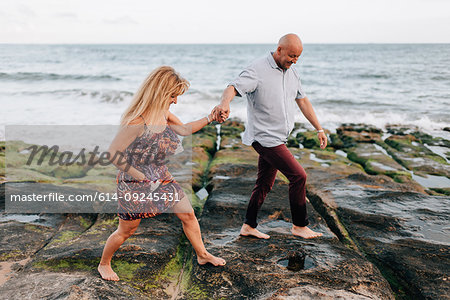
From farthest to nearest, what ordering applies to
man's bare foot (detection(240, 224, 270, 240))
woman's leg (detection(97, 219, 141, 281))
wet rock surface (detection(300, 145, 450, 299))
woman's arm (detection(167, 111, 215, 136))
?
1. man's bare foot (detection(240, 224, 270, 240))
2. wet rock surface (detection(300, 145, 450, 299))
3. woman's arm (detection(167, 111, 215, 136))
4. woman's leg (detection(97, 219, 141, 281))

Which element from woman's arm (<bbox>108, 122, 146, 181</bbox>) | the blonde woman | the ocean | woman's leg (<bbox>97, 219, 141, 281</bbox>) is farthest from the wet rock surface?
the ocean

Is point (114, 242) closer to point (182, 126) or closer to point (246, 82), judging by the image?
point (182, 126)

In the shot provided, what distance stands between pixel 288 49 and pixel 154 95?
1530 mm

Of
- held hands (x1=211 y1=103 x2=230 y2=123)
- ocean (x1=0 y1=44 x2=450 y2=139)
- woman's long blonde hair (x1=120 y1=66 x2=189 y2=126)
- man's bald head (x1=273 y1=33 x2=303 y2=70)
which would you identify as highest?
man's bald head (x1=273 y1=33 x2=303 y2=70)

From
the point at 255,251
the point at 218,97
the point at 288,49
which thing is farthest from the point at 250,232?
the point at 218,97

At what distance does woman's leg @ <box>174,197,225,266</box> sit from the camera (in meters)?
3.18

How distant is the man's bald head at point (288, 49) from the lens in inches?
142

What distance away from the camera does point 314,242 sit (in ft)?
13.2

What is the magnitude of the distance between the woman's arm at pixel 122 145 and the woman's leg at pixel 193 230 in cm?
56

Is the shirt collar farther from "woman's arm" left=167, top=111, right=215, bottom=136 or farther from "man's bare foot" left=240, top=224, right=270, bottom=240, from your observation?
"man's bare foot" left=240, top=224, right=270, bottom=240

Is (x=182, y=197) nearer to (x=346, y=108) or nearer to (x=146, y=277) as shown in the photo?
(x=146, y=277)

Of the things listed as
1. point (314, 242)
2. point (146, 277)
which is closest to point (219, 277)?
point (146, 277)

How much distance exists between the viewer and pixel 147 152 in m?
3.02
